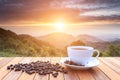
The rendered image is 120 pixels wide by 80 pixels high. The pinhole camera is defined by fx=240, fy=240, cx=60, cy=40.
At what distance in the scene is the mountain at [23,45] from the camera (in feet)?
7.76

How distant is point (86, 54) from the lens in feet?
3.42

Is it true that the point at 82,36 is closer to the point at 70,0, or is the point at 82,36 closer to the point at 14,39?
the point at 70,0

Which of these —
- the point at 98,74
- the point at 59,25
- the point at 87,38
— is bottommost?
the point at 98,74

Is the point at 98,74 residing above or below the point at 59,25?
below

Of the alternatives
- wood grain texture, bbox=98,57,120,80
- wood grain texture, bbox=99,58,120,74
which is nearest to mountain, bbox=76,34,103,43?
wood grain texture, bbox=99,58,120,74

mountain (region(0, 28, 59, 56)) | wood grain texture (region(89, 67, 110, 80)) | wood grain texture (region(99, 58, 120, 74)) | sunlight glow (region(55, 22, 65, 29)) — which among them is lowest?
wood grain texture (region(89, 67, 110, 80))

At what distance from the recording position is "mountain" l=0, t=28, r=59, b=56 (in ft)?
7.76

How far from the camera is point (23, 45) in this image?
2404 mm

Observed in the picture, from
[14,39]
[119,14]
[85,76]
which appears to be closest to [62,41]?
[14,39]

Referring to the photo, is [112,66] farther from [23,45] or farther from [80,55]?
[23,45]

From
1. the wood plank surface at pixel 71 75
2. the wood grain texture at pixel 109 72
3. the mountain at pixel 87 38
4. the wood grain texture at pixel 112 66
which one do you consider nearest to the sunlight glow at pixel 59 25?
the mountain at pixel 87 38

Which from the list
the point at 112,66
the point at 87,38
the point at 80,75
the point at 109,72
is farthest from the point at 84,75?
the point at 87,38

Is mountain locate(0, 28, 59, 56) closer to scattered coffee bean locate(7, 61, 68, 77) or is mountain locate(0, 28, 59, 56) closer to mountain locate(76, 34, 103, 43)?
mountain locate(76, 34, 103, 43)

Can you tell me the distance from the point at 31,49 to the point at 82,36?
0.53 metres
